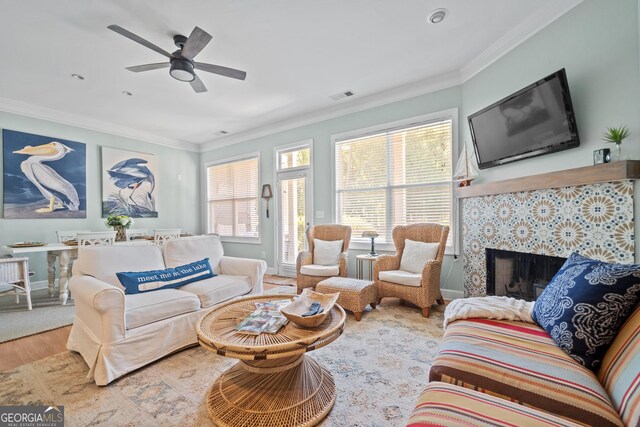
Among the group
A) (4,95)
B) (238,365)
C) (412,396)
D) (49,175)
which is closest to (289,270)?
(238,365)

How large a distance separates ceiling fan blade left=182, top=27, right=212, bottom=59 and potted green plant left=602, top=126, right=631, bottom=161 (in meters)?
3.08

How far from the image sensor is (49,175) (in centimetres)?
430

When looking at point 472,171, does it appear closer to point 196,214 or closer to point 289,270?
point 289,270

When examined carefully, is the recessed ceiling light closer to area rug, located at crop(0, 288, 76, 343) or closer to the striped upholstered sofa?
the striped upholstered sofa

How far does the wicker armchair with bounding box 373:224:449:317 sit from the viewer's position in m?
2.90

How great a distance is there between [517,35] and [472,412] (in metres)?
3.28

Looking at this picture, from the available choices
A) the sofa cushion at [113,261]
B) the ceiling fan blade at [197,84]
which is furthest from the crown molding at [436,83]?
the sofa cushion at [113,261]

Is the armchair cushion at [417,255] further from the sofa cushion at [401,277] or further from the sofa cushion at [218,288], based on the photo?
the sofa cushion at [218,288]

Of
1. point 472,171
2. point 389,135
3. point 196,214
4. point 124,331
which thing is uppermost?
point 389,135

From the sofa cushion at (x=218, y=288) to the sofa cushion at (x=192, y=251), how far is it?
0.33 meters

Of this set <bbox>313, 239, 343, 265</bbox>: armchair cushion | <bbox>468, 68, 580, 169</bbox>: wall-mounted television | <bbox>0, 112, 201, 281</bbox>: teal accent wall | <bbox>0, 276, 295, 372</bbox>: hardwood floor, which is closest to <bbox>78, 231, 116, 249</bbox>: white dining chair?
<bbox>0, 112, 201, 281</bbox>: teal accent wall

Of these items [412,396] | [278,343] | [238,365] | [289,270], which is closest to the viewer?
[278,343]

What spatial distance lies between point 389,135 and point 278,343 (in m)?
3.38

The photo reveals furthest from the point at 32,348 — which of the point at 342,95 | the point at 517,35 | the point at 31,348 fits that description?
the point at 517,35
